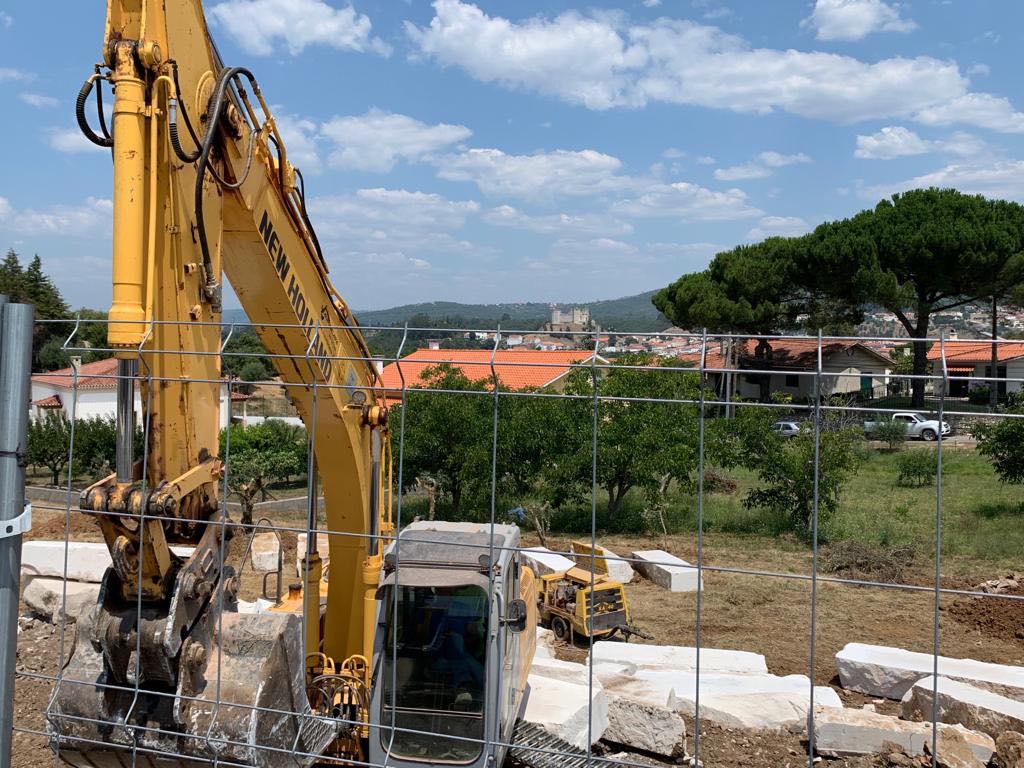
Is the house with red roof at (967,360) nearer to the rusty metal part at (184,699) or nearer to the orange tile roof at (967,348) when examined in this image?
the orange tile roof at (967,348)

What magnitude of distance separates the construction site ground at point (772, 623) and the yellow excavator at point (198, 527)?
2464 millimetres

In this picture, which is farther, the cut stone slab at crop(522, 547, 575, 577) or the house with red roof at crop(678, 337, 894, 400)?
the cut stone slab at crop(522, 547, 575, 577)

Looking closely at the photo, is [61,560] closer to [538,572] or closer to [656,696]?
[538,572]

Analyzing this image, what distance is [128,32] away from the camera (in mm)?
3816

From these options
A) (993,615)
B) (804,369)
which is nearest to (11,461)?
(804,369)

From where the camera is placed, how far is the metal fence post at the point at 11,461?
2.24m

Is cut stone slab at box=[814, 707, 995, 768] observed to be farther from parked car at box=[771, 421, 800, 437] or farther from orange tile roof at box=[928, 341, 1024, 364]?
parked car at box=[771, 421, 800, 437]

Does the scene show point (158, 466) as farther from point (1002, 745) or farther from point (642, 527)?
point (642, 527)

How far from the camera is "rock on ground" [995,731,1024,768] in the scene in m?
6.05

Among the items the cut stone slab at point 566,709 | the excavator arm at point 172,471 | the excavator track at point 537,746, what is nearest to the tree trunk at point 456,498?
the cut stone slab at point 566,709

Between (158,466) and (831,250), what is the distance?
28.0 m

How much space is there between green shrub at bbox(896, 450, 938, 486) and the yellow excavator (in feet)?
39.8

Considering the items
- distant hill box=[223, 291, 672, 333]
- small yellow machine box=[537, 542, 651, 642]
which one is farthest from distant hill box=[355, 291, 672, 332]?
small yellow machine box=[537, 542, 651, 642]

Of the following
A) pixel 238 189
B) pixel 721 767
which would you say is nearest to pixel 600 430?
pixel 721 767
